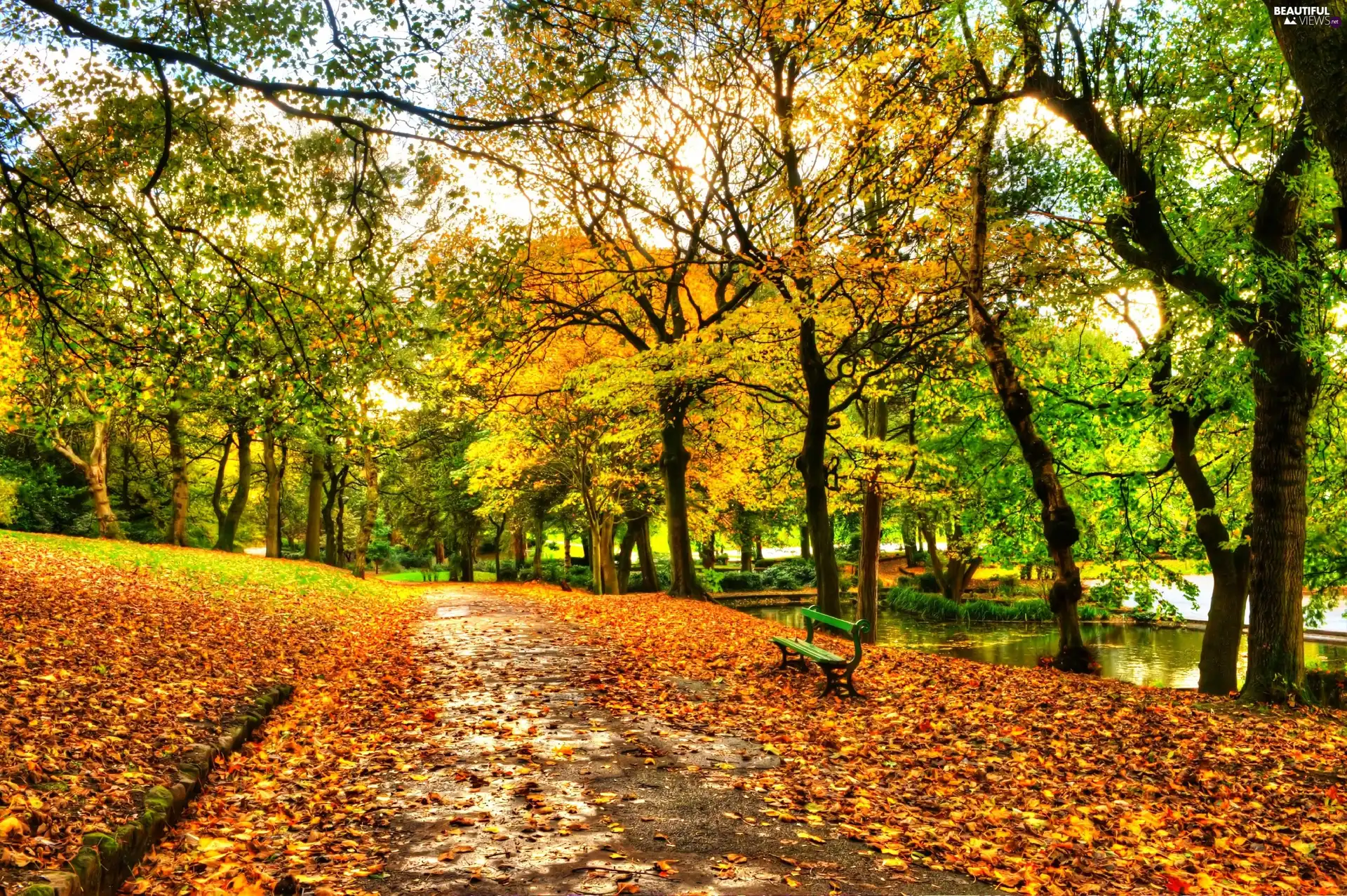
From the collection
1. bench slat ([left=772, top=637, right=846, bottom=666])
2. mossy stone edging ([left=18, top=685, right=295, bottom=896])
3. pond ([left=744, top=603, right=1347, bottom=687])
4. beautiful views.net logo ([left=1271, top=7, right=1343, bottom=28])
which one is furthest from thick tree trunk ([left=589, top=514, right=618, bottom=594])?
beautiful views.net logo ([left=1271, top=7, right=1343, bottom=28])

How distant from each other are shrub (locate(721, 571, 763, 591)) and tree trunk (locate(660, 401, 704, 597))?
63.4 feet

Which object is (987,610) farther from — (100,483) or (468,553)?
(100,483)

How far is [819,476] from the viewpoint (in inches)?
604

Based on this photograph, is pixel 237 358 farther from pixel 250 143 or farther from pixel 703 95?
pixel 703 95

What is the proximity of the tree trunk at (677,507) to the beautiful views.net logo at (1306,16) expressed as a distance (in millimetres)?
14330

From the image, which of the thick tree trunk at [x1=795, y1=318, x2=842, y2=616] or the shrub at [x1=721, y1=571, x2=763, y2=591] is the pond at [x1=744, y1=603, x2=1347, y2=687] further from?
the shrub at [x1=721, y1=571, x2=763, y2=591]

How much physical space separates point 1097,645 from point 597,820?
2352cm

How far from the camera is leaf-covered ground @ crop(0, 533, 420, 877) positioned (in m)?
4.34

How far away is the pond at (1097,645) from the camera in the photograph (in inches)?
734

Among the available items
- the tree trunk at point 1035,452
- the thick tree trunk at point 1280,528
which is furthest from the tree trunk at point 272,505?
the thick tree trunk at point 1280,528

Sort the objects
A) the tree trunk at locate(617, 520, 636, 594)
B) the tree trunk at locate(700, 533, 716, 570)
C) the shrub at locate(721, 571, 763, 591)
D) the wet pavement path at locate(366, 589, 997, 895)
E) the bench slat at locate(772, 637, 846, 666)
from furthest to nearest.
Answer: the tree trunk at locate(700, 533, 716, 570) → the shrub at locate(721, 571, 763, 591) → the tree trunk at locate(617, 520, 636, 594) → the bench slat at locate(772, 637, 846, 666) → the wet pavement path at locate(366, 589, 997, 895)

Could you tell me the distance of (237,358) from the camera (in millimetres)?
8906

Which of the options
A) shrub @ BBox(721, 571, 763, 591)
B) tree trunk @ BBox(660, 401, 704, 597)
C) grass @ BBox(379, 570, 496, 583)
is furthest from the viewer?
grass @ BBox(379, 570, 496, 583)

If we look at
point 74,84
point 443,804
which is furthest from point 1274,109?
point 74,84
